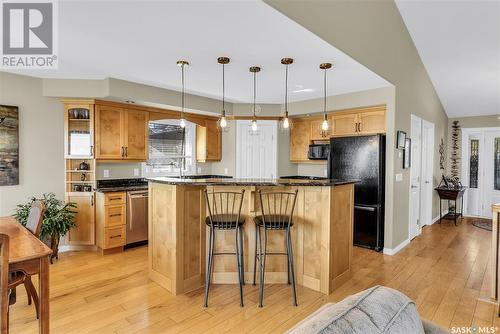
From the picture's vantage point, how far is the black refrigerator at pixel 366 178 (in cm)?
424

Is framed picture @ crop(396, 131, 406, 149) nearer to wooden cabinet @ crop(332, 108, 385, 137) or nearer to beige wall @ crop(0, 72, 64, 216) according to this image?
wooden cabinet @ crop(332, 108, 385, 137)

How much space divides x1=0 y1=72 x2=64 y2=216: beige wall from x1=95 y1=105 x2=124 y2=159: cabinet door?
524 millimetres

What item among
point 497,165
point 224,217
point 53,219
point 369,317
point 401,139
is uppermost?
point 401,139

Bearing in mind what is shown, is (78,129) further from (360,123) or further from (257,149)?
(360,123)

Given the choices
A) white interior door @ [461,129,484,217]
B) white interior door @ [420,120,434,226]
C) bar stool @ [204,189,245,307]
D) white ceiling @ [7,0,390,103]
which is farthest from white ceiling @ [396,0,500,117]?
bar stool @ [204,189,245,307]

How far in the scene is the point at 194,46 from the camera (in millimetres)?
2863

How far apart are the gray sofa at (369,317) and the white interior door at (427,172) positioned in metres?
5.40

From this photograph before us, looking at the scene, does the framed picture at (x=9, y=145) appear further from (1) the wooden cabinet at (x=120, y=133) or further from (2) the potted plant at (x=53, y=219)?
(1) the wooden cabinet at (x=120, y=133)

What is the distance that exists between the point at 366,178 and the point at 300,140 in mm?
1771

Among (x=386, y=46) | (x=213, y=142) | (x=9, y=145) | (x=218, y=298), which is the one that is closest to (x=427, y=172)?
(x=386, y=46)

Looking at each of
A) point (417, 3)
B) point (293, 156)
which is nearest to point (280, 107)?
point (293, 156)

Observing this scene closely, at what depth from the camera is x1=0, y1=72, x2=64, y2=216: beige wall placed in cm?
376

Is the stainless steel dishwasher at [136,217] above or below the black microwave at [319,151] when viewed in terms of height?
below

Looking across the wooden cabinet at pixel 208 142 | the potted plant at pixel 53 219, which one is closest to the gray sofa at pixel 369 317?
the potted plant at pixel 53 219
